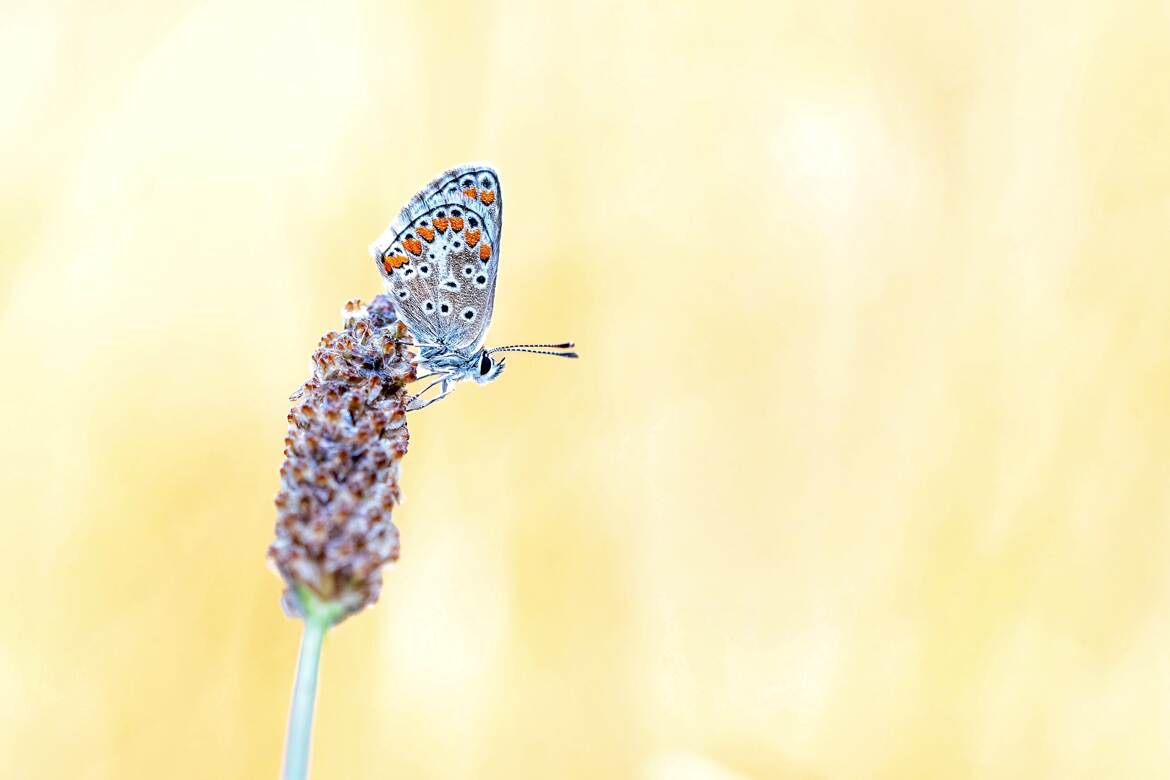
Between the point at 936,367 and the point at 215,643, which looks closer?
the point at 215,643

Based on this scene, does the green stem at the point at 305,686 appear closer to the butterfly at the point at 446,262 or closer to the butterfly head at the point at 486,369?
the butterfly at the point at 446,262

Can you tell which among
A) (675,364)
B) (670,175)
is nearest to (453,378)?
(675,364)

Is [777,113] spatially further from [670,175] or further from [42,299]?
[42,299]

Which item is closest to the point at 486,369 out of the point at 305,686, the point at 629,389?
the point at 629,389

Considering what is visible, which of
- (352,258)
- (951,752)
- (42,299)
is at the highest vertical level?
(352,258)

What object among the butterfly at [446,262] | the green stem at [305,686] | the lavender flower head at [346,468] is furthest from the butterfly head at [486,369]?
the green stem at [305,686]

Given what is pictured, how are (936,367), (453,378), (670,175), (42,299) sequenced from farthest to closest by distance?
(670,175) < (936,367) < (42,299) < (453,378)

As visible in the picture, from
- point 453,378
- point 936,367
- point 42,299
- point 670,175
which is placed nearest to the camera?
point 453,378
